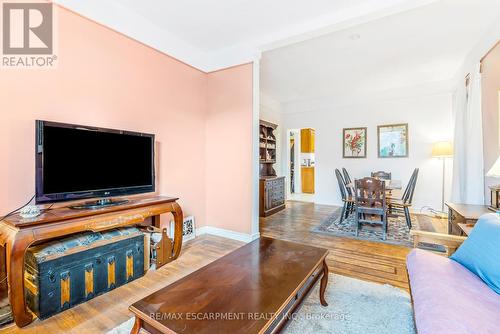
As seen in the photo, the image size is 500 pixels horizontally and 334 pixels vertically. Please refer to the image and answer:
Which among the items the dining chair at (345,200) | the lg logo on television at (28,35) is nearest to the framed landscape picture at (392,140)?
the dining chair at (345,200)

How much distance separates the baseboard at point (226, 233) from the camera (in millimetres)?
3283

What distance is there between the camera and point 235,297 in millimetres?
1190

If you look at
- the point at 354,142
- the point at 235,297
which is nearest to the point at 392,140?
the point at 354,142

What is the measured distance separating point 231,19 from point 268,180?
299cm

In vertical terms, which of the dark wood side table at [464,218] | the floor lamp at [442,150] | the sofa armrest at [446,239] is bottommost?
the sofa armrest at [446,239]

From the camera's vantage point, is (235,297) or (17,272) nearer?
(235,297)

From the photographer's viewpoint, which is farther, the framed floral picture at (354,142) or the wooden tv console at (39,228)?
the framed floral picture at (354,142)

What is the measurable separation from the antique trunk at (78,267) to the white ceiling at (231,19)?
215 centimetres

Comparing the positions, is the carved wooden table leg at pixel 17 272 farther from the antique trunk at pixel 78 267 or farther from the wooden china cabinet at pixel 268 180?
the wooden china cabinet at pixel 268 180

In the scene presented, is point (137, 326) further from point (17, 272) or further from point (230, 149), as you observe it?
point (230, 149)

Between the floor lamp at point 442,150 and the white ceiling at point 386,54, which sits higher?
the white ceiling at point 386,54

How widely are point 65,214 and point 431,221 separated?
5.41 metres

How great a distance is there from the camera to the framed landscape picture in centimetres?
507

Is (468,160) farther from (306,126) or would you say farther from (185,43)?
(185,43)
